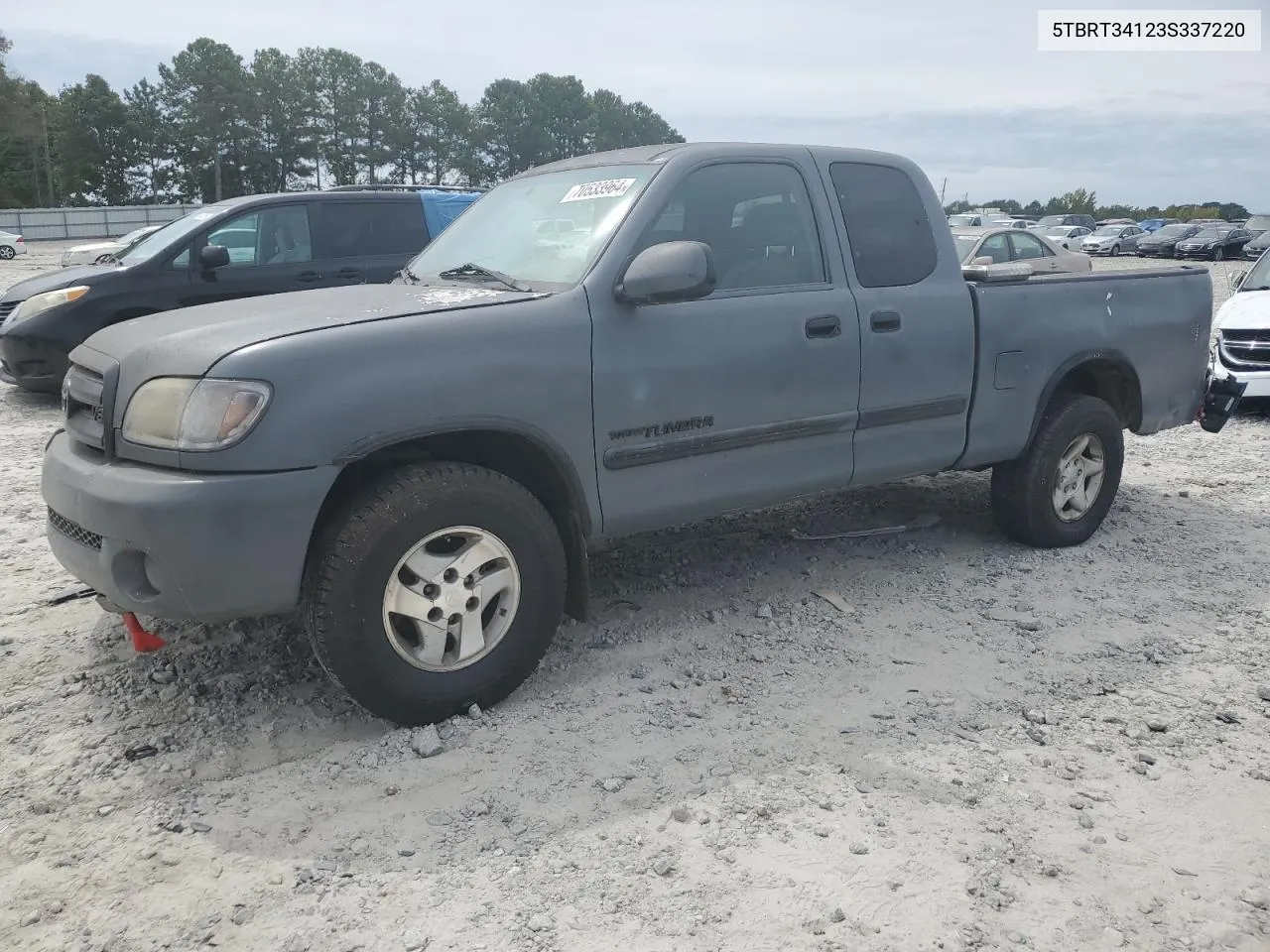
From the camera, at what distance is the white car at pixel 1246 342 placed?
8.87 meters

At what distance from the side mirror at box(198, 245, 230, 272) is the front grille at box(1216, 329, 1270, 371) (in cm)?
873

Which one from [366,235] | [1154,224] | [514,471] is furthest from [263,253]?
[1154,224]

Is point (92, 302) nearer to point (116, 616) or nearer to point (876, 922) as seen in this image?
point (116, 616)

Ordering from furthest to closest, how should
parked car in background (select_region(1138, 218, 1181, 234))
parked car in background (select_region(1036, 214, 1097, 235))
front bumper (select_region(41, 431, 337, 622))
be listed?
parked car in background (select_region(1138, 218, 1181, 234))
parked car in background (select_region(1036, 214, 1097, 235))
front bumper (select_region(41, 431, 337, 622))

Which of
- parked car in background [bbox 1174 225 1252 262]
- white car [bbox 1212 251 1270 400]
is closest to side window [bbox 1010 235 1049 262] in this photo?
white car [bbox 1212 251 1270 400]

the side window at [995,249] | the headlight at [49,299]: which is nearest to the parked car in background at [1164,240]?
the side window at [995,249]

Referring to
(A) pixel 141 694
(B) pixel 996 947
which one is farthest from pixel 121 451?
(B) pixel 996 947

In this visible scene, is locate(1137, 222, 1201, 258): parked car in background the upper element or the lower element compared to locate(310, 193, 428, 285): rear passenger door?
upper

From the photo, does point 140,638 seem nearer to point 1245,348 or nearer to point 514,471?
point 514,471

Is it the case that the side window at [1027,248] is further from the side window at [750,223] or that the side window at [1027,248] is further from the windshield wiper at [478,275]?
the windshield wiper at [478,275]

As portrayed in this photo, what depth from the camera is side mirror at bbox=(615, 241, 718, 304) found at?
11.3ft

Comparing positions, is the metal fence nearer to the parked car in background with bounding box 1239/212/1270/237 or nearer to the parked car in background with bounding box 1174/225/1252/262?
the parked car in background with bounding box 1174/225/1252/262

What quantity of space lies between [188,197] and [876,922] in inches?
3274

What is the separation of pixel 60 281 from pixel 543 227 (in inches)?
261
